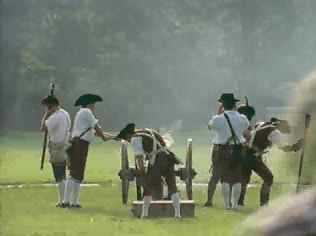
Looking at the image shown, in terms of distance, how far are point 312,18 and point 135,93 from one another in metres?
7.90

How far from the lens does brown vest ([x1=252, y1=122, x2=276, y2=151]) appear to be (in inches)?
471

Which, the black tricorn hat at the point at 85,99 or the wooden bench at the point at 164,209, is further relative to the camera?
the black tricorn hat at the point at 85,99

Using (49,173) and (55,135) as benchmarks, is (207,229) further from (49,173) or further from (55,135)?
(49,173)

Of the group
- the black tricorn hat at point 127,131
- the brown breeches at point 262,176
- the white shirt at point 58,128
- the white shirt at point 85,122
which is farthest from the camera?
the white shirt at point 58,128

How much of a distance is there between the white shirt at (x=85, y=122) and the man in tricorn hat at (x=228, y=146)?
1.34 metres

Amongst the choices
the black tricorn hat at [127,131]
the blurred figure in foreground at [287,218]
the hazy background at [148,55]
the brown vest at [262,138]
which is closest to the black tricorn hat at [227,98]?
the brown vest at [262,138]

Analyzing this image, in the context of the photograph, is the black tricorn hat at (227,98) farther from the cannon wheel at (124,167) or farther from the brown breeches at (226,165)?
the cannon wheel at (124,167)

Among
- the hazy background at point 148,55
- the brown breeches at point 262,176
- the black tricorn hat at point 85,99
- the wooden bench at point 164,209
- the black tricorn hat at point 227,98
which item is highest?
the hazy background at point 148,55

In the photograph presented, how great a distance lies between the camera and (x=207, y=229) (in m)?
9.95

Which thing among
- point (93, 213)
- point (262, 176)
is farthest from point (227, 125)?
point (93, 213)

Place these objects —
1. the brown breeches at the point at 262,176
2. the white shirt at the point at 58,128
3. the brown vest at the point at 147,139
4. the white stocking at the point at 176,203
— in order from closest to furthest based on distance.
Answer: the white stocking at the point at 176,203
the brown vest at the point at 147,139
the brown breeches at the point at 262,176
the white shirt at the point at 58,128

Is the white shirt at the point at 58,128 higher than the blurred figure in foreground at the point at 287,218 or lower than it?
lower

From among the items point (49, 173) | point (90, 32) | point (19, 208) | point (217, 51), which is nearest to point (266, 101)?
point (217, 51)

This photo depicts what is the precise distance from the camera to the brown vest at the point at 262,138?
12.0 meters
